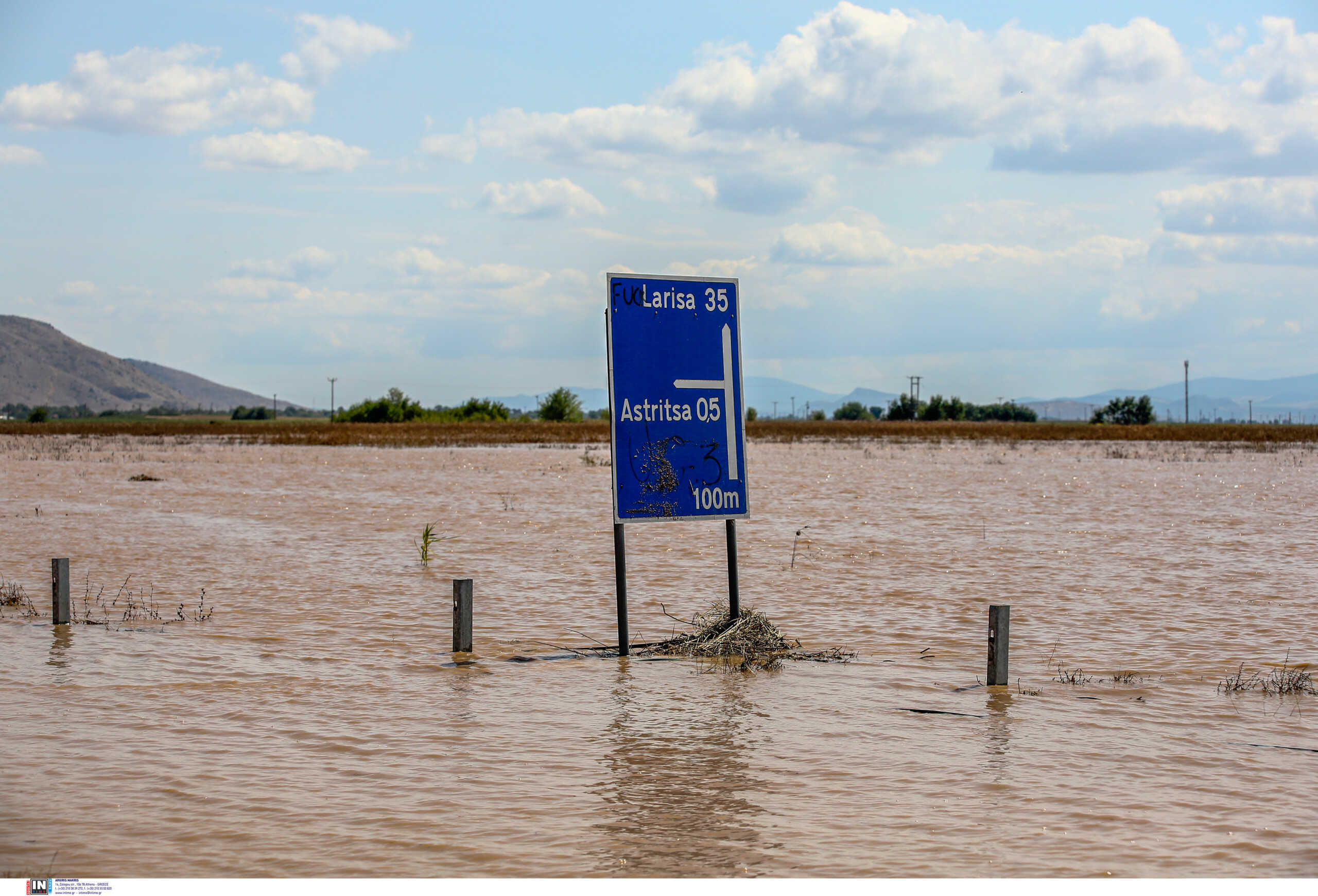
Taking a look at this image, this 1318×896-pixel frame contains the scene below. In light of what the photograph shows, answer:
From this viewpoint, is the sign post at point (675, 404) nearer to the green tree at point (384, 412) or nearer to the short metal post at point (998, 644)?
the short metal post at point (998, 644)

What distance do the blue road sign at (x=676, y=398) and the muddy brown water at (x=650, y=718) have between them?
141cm

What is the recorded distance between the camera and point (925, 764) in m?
6.57

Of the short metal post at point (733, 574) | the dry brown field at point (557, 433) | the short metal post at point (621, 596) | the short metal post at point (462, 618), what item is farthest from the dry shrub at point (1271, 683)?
the dry brown field at point (557, 433)

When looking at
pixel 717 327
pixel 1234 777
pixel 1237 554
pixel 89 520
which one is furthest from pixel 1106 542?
pixel 89 520

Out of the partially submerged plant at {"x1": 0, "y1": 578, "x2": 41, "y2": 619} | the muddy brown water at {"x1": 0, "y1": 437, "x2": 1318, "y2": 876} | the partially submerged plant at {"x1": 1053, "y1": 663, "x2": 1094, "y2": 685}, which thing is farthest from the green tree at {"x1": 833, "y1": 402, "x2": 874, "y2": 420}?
the partially submerged plant at {"x1": 1053, "y1": 663, "x2": 1094, "y2": 685}

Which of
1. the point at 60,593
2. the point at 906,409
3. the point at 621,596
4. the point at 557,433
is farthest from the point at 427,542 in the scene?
the point at 906,409

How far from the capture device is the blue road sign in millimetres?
9211

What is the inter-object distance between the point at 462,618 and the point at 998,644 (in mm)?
4280

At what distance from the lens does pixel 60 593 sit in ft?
34.8

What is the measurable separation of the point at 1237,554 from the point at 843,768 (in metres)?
13.0

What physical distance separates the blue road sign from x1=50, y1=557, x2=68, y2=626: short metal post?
533cm

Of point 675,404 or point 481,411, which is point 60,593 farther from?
point 481,411

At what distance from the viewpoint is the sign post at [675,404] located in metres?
9.21

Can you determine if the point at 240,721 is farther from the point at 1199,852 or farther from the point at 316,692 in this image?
the point at 1199,852
